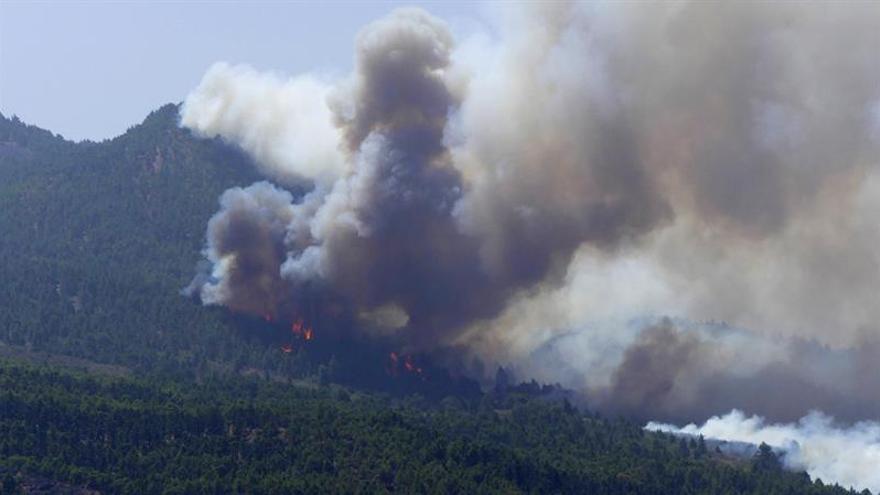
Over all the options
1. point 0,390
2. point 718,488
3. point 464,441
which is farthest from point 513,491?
point 0,390

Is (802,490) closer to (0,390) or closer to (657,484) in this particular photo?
(657,484)

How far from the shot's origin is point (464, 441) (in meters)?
195

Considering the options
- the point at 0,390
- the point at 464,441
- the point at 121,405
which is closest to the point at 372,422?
the point at 464,441

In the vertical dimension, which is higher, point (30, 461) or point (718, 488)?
point (718, 488)

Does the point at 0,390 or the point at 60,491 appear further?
the point at 0,390

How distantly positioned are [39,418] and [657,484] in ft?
209

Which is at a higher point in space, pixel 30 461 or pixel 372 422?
pixel 372 422

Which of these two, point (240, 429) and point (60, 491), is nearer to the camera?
point (60, 491)

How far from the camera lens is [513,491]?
7165 inches

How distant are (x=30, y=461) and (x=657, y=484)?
209 ft

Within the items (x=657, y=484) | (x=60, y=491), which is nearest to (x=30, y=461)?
(x=60, y=491)

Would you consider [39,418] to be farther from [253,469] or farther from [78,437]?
[253,469]

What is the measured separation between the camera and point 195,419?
193m

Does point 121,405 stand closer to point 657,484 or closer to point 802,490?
point 657,484
